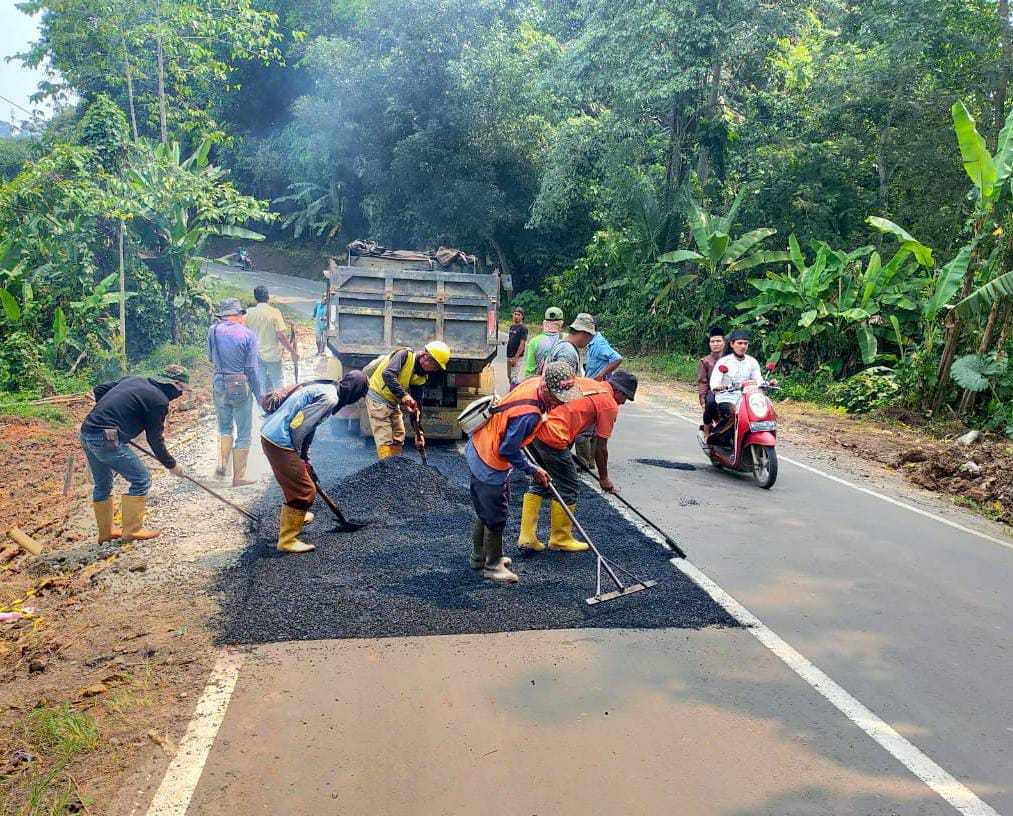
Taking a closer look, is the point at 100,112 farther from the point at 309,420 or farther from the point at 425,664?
the point at 425,664

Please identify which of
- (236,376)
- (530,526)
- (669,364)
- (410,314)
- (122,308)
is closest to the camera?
(530,526)

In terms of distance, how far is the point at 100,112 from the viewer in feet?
59.2

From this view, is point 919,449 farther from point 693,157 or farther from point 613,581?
point 693,157

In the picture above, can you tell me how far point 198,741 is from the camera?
4086 mm

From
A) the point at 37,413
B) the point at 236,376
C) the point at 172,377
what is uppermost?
the point at 172,377

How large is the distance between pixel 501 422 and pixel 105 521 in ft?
12.3

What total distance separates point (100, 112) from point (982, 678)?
61.7 ft

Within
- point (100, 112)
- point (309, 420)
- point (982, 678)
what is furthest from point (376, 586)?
point (100, 112)

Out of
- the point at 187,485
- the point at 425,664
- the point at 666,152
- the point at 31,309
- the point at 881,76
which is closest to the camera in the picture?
the point at 425,664

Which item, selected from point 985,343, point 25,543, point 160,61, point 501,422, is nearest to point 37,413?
point 25,543

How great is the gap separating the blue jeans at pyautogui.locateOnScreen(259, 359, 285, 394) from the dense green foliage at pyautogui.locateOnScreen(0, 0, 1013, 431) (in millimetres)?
6136

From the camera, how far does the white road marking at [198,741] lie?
361cm

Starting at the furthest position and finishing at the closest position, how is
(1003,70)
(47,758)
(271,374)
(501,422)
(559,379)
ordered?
(1003,70) → (271,374) → (501,422) → (559,379) → (47,758)

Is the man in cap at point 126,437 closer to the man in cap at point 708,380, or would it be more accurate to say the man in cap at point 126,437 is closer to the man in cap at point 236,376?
the man in cap at point 236,376
